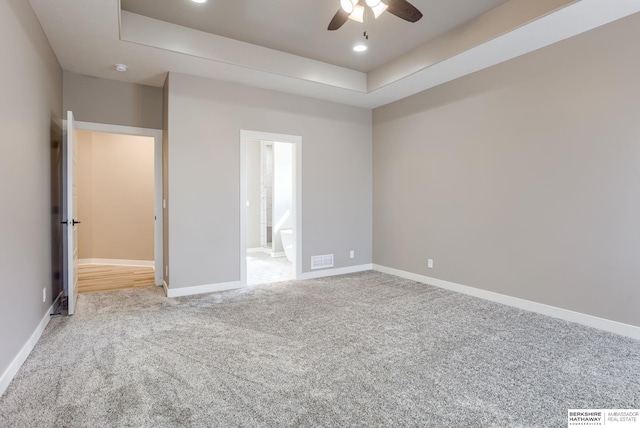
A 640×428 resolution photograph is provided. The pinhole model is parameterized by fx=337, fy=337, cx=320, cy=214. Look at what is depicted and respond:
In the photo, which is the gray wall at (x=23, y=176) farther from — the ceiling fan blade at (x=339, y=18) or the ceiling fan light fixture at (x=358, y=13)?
the ceiling fan light fixture at (x=358, y=13)

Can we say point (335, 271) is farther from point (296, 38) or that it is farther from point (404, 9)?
point (404, 9)

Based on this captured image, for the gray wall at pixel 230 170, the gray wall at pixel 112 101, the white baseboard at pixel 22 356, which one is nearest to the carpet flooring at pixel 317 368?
the white baseboard at pixel 22 356

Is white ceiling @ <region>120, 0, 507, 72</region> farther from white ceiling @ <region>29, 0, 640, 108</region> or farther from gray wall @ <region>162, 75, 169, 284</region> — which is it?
gray wall @ <region>162, 75, 169, 284</region>

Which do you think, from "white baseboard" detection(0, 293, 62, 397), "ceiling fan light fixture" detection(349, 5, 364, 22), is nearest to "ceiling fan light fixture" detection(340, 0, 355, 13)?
"ceiling fan light fixture" detection(349, 5, 364, 22)

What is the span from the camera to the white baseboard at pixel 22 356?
6.83 feet

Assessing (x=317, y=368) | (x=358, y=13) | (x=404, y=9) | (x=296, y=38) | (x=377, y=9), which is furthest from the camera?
(x=296, y=38)

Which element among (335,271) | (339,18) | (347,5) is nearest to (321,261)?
(335,271)

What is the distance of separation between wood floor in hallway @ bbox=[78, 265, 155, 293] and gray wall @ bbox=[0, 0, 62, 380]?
1.34 meters

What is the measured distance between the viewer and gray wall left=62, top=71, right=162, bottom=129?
4195 mm

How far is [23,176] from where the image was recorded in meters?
2.59

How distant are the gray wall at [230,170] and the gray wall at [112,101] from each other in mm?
713

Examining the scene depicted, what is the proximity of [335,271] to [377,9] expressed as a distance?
375cm

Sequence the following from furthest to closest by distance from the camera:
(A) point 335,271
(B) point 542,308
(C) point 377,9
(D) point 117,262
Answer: (D) point 117,262
(A) point 335,271
(B) point 542,308
(C) point 377,9

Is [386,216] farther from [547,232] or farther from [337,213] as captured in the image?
[547,232]
